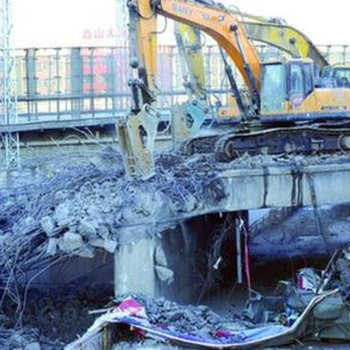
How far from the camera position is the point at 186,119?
42.4ft

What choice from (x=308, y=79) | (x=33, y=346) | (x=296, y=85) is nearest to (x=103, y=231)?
(x=33, y=346)

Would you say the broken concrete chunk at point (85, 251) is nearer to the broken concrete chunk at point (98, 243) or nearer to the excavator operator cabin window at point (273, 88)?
the broken concrete chunk at point (98, 243)

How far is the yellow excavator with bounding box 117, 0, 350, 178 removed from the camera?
9852 mm

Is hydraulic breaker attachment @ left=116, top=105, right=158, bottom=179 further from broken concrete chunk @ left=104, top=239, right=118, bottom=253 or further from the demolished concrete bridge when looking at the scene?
broken concrete chunk @ left=104, top=239, right=118, bottom=253

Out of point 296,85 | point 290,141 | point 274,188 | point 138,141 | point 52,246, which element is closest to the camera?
point 52,246

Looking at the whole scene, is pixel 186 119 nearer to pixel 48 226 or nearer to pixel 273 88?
pixel 273 88

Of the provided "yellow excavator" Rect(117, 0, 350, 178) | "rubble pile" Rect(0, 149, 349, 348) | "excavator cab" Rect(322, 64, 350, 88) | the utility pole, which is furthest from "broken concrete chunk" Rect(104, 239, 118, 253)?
the utility pole

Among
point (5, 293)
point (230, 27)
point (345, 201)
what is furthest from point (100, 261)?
point (230, 27)

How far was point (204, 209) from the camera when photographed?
9242 millimetres

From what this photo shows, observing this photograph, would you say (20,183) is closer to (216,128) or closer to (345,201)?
(216,128)

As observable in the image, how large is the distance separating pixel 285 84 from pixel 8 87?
27.6 feet

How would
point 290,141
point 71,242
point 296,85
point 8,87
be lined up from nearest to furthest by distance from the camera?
1. point 71,242
2. point 290,141
3. point 296,85
4. point 8,87

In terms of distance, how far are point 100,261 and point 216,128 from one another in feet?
14.8

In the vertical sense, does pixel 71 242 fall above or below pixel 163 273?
above
